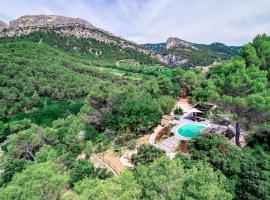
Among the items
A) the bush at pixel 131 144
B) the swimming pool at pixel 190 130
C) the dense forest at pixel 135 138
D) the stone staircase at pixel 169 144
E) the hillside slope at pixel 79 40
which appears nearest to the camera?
the dense forest at pixel 135 138

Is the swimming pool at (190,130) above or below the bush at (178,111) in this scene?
below

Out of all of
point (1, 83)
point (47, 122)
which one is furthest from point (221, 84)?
point (1, 83)

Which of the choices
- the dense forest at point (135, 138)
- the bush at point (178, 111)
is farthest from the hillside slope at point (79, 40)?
the bush at point (178, 111)

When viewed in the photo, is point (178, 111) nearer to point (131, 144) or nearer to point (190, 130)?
point (190, 130)

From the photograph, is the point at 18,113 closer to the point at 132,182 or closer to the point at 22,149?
the point at 22,149

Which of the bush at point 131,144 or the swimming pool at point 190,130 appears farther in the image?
the swimming pool at point 190,130

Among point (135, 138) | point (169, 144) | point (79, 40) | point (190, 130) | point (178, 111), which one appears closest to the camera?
point (169, 144)

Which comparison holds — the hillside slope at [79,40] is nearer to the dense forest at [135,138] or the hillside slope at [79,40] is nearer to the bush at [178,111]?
the dense forest at [135,138]

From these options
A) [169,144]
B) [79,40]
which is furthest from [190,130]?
[79,40]
